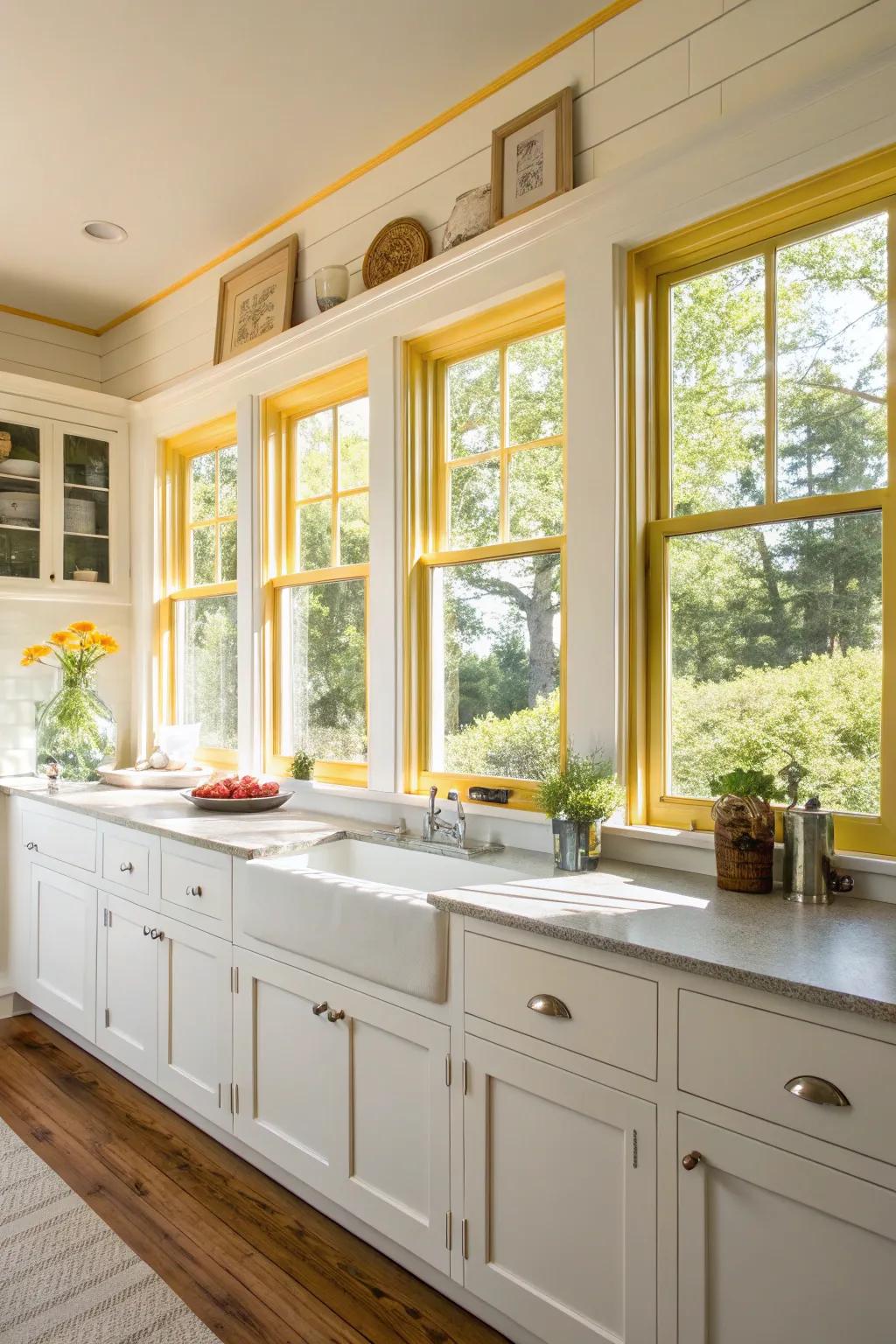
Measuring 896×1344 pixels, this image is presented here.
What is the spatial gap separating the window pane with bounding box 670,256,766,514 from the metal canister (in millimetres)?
763

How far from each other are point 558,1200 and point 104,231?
3.67m

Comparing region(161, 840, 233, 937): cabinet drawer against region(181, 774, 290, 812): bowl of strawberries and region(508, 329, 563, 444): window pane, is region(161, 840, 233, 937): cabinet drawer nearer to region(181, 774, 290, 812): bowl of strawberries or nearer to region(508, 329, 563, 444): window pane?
region(181, 774, 290, 812): bowl of strawberries

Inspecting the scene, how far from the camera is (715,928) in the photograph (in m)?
1.65

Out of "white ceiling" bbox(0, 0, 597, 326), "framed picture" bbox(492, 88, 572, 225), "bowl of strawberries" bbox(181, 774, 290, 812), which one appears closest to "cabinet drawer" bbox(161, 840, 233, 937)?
"bowl of strawberries" bbox(181, 774, 290, 812)

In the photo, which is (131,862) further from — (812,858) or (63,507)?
(812,858)

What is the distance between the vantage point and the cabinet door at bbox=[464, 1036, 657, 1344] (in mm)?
1574

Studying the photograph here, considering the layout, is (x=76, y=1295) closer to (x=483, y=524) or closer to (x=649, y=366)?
(x=483, y=524)

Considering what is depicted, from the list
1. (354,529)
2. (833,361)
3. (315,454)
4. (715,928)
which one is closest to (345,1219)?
(715,928)

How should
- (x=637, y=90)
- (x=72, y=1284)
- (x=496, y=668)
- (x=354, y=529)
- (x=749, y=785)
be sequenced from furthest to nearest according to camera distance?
(x=354, y=529), (x=496, y=668), (x=637, y=90), (x=72, y=1284), (x=749, y=785)

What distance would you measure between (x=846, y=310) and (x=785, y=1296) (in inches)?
74.4

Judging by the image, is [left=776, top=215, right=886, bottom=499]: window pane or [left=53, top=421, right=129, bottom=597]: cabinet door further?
[left=53, top=421, right=129, bottom=597]: cabinet door

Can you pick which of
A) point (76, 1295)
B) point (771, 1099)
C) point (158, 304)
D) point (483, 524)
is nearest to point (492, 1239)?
point (771, 1099)

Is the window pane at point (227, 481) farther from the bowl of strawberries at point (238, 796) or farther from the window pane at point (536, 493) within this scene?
the window pane at point (536, 493)

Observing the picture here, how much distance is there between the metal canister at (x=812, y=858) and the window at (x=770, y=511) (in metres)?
0.13
